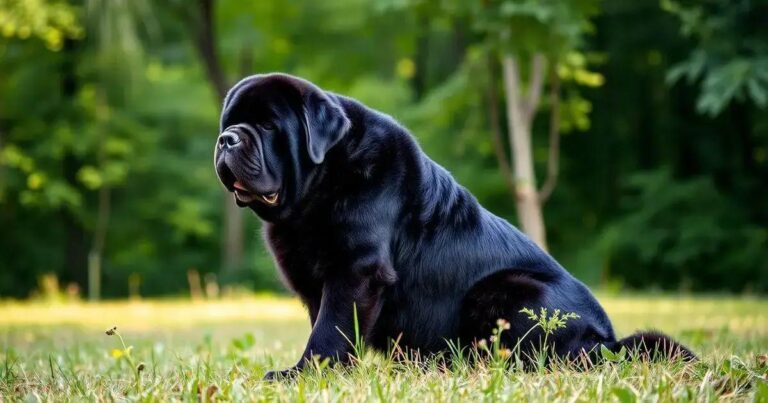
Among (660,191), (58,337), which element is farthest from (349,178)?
(660,191)

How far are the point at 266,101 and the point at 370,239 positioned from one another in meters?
0.74

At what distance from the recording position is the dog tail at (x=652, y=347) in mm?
3752

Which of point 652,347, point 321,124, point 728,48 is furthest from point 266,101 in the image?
point 728,48

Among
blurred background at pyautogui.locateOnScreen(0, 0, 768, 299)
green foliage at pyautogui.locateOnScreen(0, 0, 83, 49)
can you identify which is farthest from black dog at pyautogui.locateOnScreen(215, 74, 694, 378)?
green foliage at pyautogui.locateOnScreen(0, 0, 83, 49)

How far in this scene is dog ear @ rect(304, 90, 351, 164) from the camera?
3.75 m

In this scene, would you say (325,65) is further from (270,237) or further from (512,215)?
(270,237)

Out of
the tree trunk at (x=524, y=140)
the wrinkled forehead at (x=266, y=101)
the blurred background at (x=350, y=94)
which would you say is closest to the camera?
the wrinkled forehead at (x=266, y=101)

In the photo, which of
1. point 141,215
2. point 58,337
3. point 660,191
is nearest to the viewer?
point 58,337

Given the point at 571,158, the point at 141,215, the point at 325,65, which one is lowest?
the point at 141,215

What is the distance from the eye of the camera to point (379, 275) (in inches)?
146

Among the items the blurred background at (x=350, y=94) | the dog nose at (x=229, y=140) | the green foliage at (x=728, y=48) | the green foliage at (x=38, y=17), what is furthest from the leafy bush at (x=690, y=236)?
the dog nose at (x=229, y=140)

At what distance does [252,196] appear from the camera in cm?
385

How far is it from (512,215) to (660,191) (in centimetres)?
409

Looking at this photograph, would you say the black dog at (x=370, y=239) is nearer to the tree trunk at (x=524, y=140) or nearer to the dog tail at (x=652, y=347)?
the dog tail at (x=652, y=347)
